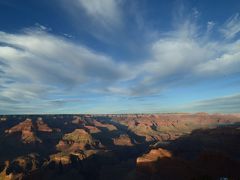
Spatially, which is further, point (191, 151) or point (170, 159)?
point (191, 151)

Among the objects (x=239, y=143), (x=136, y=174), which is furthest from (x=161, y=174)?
(x=239, y=143)

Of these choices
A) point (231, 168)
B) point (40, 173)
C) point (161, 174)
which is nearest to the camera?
point (231, 168)

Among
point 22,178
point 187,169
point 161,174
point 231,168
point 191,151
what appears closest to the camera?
point 231,168

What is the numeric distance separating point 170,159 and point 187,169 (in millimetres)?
14421

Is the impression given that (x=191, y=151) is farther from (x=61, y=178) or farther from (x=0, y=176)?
(x=0, y=176)

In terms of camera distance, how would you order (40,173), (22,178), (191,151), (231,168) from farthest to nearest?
(191,151) < (40,173) < (22,178) < (231,168)

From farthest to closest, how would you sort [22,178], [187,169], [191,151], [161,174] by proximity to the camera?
1. [191,151]
2. [22,178]
3. [161,174]
4. [187,169]

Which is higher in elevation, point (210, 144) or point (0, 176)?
point (210, 144)

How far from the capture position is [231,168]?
125 metres

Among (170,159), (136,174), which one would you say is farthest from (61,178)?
(170,159)

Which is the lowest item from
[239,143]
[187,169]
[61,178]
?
[61,178]

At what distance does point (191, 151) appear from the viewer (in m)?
191

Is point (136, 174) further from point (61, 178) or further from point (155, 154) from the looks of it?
point (61, 178)

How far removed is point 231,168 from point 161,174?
37.5 metres
